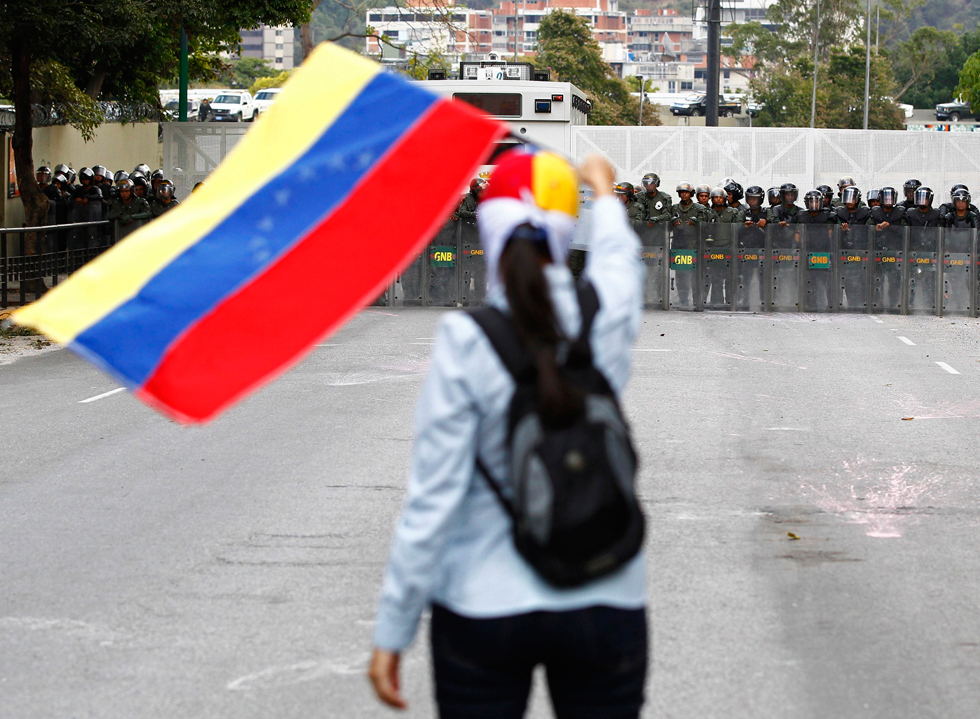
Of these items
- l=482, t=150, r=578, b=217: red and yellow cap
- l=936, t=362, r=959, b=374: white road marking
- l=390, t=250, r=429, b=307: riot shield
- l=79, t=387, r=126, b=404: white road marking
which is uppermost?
l=482, t=150, r=578, b=217: red and yellow cap

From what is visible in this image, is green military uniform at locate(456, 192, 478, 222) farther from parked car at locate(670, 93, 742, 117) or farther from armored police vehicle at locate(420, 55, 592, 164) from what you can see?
parked car at locate(670, 93, 742, 117)

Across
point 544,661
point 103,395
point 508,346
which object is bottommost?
point 103,395

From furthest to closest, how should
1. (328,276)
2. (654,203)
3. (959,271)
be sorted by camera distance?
(654,203) → (959,271) → (328,276)

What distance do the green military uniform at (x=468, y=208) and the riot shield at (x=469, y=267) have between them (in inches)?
4.3

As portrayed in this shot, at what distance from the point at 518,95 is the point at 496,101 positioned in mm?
565

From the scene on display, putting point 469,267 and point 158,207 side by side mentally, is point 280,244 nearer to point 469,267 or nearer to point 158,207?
point 469,267

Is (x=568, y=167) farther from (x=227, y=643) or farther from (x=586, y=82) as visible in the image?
(x=586, y=82)

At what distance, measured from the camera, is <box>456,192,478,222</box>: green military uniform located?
21578 millimetres

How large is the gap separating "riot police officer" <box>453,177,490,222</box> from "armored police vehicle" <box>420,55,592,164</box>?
466 cm

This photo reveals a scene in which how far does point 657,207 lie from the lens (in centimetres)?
2166

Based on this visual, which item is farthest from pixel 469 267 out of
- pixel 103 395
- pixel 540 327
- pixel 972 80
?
pixel 972 80

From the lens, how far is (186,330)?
11.2ft

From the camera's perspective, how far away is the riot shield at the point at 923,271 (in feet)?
69.3

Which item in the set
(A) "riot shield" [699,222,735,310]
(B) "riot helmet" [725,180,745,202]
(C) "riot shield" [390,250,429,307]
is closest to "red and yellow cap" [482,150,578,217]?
(C) "riot shield" [390,250,429,307]
